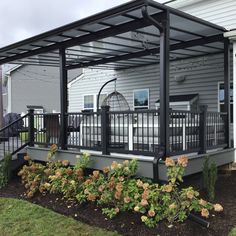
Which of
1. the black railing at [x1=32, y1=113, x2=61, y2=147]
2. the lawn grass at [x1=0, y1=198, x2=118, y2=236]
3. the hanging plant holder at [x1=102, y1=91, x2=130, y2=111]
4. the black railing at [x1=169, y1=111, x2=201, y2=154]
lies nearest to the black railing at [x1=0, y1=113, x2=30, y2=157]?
the black railing at [x1=32, y1=113, x2=61, y2=147]

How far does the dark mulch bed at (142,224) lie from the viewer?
539cm

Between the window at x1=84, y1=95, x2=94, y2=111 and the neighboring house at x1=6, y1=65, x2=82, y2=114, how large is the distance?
562 inches

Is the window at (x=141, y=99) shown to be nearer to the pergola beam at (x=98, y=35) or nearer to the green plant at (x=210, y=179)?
the pergola beam at (x=98, y=35)

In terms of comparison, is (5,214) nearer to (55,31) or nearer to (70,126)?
(70,126)

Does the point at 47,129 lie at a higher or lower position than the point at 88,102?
lower

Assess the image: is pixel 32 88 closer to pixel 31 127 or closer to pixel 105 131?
pixel 31 127

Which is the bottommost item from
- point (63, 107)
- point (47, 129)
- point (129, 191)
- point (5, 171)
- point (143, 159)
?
point (5, 171)

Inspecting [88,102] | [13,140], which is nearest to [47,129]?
[13,140]

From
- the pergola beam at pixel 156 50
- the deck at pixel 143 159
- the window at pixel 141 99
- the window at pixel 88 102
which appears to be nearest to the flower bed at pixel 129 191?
the deck at pixel 143 159

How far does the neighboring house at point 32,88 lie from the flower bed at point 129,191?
74.9 feet

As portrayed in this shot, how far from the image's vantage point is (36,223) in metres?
6.36

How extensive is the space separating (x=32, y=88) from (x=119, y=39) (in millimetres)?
24335

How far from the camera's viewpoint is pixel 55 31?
788 cm

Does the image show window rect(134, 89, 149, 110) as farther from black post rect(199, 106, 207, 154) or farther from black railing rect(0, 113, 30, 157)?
black post rect(199, 106, 207, 154)
